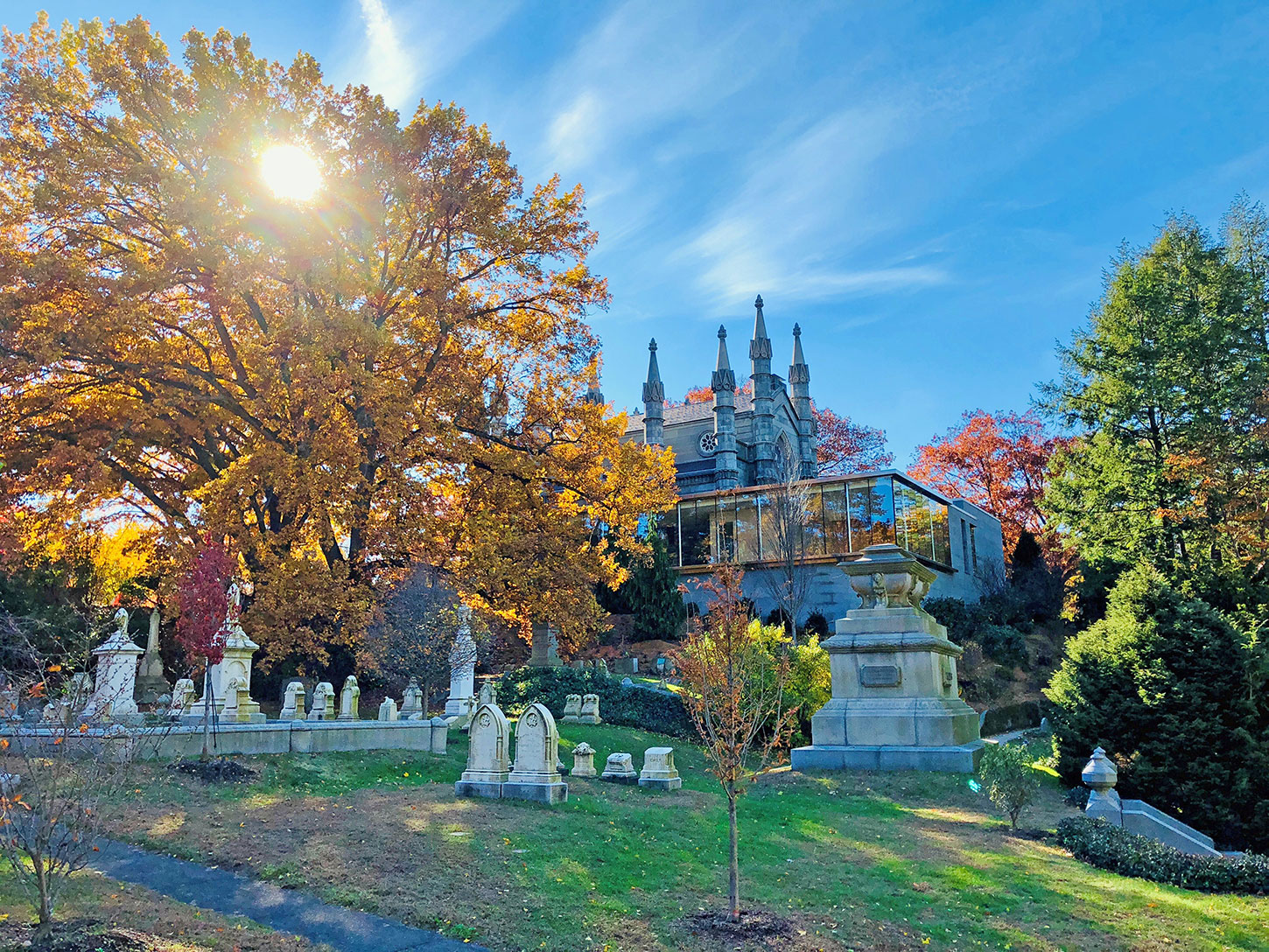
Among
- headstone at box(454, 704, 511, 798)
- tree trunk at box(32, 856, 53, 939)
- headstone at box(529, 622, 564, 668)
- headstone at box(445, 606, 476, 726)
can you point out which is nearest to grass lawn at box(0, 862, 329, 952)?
tree trunk at box(32, 856, 53, 939)

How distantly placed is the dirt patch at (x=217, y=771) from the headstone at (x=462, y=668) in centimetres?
879

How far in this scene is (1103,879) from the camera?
28.1ft

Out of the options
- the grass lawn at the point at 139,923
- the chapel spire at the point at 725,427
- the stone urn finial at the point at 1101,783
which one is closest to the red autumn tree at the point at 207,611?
the grass lawn at the point at 139,923

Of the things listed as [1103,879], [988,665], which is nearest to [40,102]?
[1103,879]

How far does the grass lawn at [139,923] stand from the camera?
17.8 feet

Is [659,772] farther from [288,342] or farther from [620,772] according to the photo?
[288,342]

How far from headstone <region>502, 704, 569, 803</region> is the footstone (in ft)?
7.17

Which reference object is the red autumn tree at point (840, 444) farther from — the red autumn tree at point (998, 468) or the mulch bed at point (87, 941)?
the mulch bed at point (87, 941)

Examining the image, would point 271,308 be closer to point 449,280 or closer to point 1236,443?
point 449,280

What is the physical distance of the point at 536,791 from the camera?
428 inches

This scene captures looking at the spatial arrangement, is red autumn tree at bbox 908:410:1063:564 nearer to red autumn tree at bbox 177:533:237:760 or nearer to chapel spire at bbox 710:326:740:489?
chapel spire at bbox 710:326:740:489

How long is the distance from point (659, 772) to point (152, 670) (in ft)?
53.3

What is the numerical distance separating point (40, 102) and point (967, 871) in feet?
64.8

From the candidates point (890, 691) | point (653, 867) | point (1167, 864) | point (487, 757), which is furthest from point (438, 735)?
point (1167, 864)
